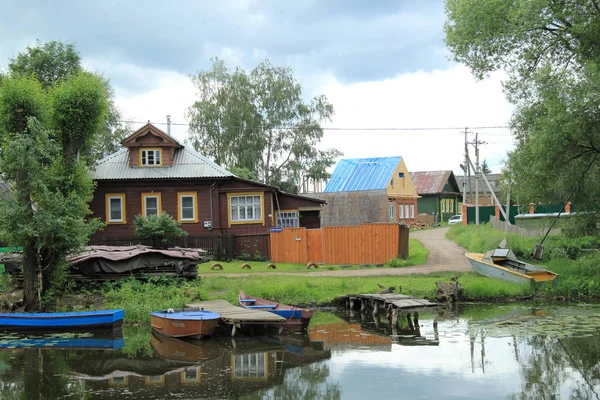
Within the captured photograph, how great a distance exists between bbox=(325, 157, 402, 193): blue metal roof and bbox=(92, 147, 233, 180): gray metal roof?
60.7 ft

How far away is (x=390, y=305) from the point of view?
743 inches

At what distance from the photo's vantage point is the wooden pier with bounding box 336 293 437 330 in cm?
1812

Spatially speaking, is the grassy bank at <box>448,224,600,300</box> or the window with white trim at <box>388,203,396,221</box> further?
the window with white trim at <box>388,203,396,221</box>

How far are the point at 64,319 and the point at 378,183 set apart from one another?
3678 centimetres

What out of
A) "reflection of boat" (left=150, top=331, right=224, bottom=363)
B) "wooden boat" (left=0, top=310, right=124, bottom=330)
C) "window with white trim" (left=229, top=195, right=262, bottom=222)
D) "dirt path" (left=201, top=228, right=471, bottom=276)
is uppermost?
A: "window with white trim" (left=229, top=195, right=262, bottom=222)

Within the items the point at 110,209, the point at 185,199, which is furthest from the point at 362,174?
the point at 110,209

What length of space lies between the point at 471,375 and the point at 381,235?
16.9 meters

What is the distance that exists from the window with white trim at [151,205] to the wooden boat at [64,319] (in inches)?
635

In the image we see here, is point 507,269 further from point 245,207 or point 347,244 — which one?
point 245,207

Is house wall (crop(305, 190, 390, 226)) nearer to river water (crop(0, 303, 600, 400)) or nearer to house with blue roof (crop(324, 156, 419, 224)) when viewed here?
house with blue roof (crop(324, 156, 419, 224))

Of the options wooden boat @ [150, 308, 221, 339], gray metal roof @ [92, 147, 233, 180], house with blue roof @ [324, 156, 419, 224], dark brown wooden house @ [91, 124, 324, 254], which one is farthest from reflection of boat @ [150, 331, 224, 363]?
house with blue roof @ [324, 156, 419, 224]

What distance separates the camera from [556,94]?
22.1 meters

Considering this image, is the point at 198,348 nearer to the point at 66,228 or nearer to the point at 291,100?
the point at 66,228

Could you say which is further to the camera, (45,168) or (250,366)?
(45,168)
